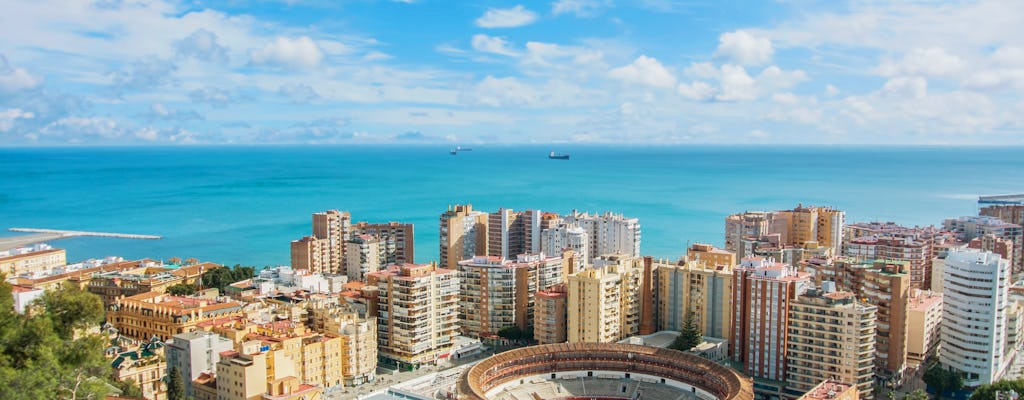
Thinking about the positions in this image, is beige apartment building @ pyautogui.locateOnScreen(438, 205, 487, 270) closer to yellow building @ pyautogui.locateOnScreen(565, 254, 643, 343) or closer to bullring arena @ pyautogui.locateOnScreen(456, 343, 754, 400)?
yellow building @ pyautogui.locateOnScreen(565, 254, 643, 343)

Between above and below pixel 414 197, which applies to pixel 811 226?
above

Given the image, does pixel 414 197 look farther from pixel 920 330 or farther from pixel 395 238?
pixel 920 330

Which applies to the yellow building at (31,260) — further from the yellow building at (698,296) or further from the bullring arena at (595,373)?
the yellow building at (698,296)

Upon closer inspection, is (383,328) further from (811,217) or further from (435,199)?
(435,199)

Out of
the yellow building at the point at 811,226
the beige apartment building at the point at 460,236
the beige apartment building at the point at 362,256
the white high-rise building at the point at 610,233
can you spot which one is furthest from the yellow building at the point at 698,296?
the beige apartment building at the point at 362,256

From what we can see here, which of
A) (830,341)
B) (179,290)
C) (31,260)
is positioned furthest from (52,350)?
(31,260)

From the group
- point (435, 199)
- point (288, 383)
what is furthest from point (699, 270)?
point (435, 199)
